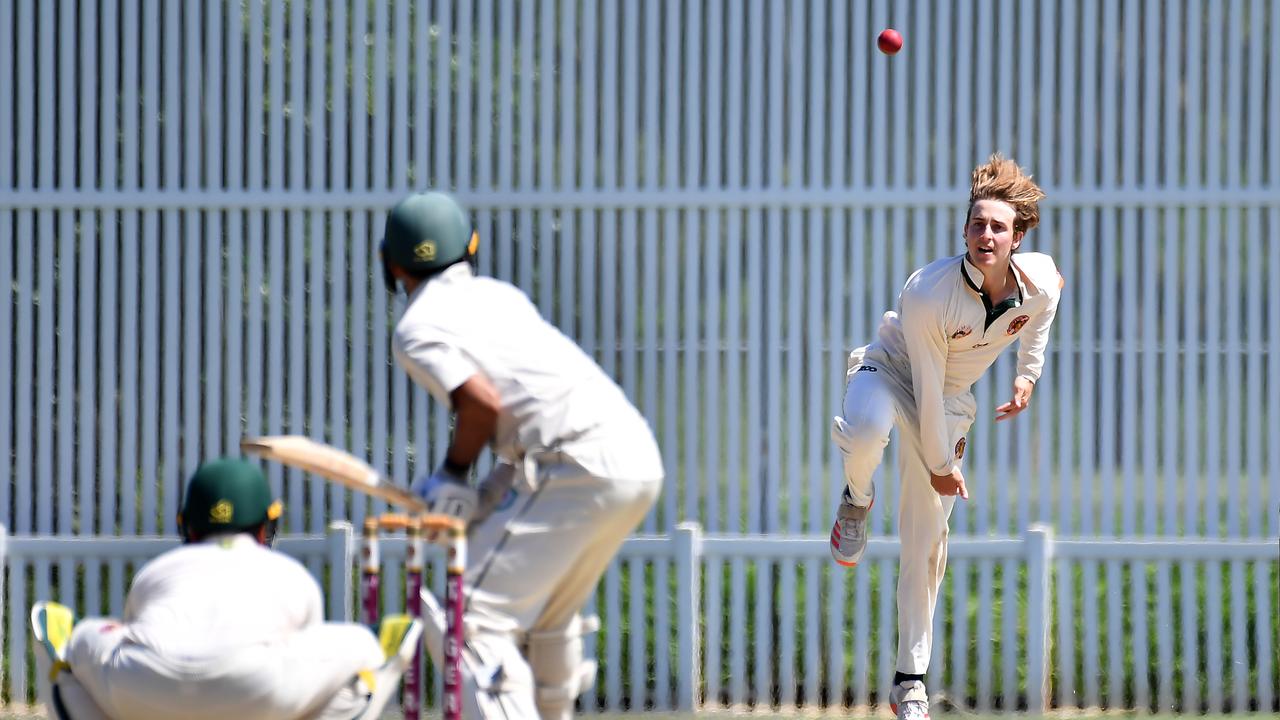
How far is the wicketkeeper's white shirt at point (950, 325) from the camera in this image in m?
6.07

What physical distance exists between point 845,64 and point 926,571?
7.89 feet

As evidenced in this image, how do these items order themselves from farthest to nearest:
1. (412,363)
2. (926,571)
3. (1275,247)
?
(1275,247), (926,571), (412,363)

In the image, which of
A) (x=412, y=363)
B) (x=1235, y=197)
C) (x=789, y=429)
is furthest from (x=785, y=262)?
(x=412, y=363)

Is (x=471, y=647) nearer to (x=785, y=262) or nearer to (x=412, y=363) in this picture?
(x=412, y=363)

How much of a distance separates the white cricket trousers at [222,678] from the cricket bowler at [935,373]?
2.14m

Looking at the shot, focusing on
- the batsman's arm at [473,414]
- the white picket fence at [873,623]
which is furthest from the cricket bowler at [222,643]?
the white picket fence at [873,623]

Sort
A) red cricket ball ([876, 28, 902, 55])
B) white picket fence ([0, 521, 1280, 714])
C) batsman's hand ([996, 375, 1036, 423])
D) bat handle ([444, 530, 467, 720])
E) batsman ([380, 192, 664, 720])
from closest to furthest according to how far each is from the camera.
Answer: bat handle ([444, 530, 467, 720]) < batsman ([380, 192, 664, 720]) < batsman's hand ([996, 375, 1036, 423]) < red cricket ball ([876, 28, 902, 55]) < white picket fence ([0, 521, 1280, 714])

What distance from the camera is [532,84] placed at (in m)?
7.86

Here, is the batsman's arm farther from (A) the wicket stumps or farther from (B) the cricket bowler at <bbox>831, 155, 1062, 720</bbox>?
(B) the cricket bowler at <bbox>831, 155, 1062, 720</bbox>

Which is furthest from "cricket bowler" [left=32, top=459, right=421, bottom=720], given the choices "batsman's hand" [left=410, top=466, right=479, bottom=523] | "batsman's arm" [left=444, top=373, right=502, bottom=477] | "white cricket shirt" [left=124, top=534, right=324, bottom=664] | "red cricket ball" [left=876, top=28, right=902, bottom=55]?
"red cricket ball" [left=876, top=28, right=902, bottom=55]

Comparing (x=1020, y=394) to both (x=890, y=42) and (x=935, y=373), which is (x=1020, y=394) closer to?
(x=935, y=373)

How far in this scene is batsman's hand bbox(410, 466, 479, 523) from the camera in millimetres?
4594

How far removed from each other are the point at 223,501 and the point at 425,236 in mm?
808

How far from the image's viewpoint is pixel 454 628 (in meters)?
4.45
